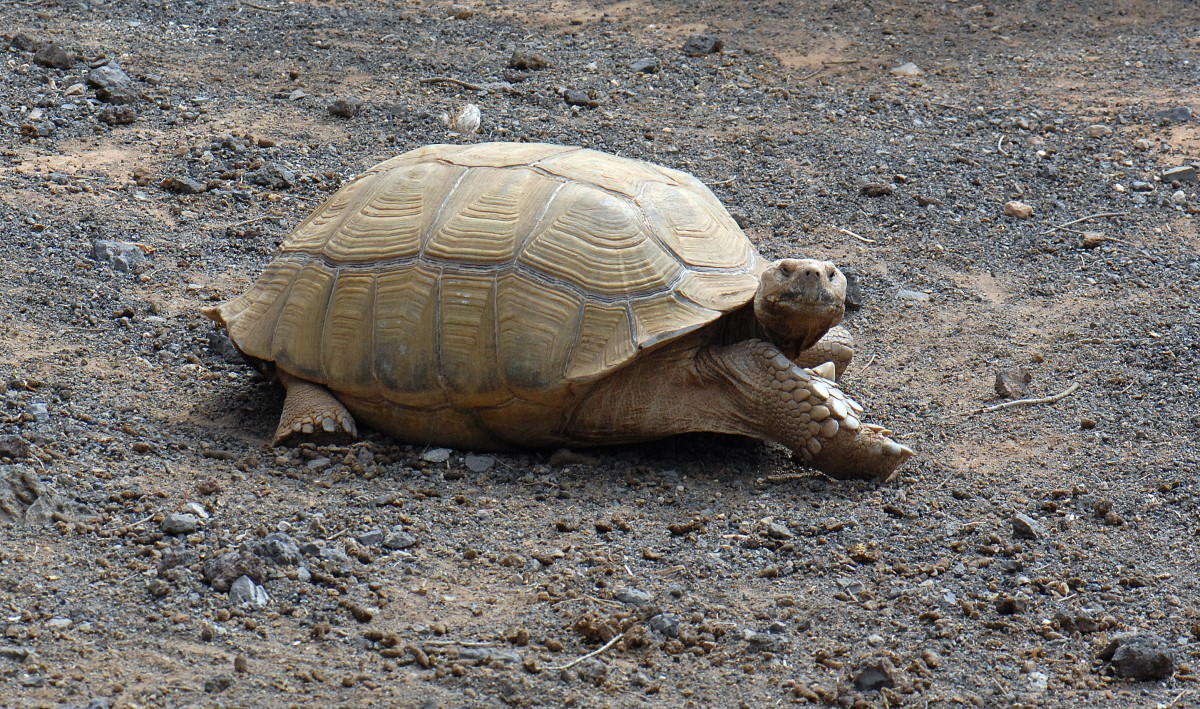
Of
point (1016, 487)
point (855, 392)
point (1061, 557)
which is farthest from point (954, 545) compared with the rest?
point (855, 392)

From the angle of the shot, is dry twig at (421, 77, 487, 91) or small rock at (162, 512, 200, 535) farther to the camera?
dry twig at (421, 77, 487, 91)

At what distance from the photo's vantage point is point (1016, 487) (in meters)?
4.37

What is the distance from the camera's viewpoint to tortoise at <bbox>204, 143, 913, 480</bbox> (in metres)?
4.29

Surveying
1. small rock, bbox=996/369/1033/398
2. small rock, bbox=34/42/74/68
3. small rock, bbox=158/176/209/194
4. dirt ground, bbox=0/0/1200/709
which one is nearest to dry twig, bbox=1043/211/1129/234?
dirt ground, bbox=0/0/1200/709

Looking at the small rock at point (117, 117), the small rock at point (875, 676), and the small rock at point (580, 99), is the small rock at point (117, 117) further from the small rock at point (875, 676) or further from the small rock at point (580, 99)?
the small rock at point (875, 676)

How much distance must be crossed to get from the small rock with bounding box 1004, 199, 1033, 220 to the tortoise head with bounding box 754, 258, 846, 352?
3148 mm

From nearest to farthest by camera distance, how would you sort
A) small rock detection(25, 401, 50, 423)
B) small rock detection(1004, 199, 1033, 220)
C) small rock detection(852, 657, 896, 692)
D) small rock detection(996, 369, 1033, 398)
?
small rock detection(852, 657, 896, 692) < small rock detection(25, 401, 50, 423) < small rock detection(996, 369, 1033, 398) < small rock detection(1004, 199, 1033, 220)

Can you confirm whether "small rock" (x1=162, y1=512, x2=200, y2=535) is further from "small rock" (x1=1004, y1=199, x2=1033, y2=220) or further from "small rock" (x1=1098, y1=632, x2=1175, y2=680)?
"small rock" (x1=1004, y1=199, x2=1033, y2=220)

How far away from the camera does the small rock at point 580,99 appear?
8531 mm

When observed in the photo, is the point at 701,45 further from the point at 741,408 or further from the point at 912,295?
the point at 741,408

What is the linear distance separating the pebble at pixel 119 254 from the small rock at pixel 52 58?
2.68 metres

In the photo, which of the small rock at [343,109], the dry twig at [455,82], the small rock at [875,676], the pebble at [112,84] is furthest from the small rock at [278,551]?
the dry twig at [455,82]

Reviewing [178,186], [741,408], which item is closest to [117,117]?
[178,186]

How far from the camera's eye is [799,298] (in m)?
4.25
